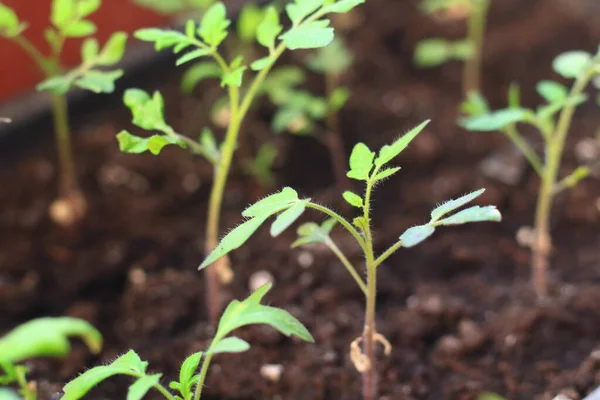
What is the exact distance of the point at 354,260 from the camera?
1647mm

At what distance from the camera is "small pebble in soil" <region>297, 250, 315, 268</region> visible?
5.41 ft

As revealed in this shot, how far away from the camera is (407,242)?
953 mm

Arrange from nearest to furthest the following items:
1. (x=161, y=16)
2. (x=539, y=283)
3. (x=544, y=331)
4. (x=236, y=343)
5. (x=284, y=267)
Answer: (x=236, y=343) < (x=544, y=331) < (x=539, y=283) < (x=284, y=267) < (x=161, y=16)

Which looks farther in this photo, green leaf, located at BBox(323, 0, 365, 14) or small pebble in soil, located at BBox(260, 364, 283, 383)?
small pebble in soil, located at BBox(260, 364, 283, 383)

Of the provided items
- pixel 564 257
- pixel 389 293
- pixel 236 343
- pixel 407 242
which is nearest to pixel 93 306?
pixel 389 293

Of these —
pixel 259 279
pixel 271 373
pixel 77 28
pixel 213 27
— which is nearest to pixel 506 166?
pixel 259 279

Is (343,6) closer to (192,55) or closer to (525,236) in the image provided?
(192,55)

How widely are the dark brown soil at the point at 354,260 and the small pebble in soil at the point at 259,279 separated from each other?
0.6 inches

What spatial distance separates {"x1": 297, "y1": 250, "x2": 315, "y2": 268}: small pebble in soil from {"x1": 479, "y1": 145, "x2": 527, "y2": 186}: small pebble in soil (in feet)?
1.74

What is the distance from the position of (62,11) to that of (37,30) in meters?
0.72

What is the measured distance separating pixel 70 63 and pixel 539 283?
1.43 metres

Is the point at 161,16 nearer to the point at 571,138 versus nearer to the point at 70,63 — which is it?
the point at 70,63

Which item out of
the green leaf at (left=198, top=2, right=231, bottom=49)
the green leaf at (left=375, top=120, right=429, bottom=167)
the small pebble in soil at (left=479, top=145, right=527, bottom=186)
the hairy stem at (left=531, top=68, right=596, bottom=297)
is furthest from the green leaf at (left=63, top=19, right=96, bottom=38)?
the small pebble in soil at (left=479, top=145, right=527, bottom=186)

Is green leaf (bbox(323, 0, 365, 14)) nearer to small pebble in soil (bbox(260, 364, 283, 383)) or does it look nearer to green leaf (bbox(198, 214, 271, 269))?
green leaf (bbox(198, 214, 271, 269))
